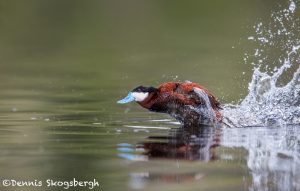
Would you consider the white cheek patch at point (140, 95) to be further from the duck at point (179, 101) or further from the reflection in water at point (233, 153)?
the reflection in water at point (233, 153)

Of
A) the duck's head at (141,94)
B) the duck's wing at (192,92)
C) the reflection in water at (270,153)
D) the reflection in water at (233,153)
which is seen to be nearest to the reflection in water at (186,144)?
the reflection in water at (233,153)

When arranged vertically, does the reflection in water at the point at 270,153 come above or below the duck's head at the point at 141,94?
below

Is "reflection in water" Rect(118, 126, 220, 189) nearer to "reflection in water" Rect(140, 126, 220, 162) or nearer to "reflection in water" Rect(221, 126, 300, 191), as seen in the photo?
"reflection in water" Rect(140, 126, 220, 162)

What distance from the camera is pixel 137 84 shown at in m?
16.5

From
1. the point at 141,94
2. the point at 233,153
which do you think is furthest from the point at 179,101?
the point at 233,153

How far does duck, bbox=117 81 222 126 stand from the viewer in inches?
428

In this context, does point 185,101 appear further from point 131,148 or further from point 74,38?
point 74,38

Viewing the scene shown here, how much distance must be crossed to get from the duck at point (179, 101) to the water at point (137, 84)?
0.68ft

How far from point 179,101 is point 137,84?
5697 mm

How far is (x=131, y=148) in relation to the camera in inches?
362

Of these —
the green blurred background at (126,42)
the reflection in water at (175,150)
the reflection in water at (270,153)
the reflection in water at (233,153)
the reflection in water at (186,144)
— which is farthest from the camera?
the green blurred background at (126,42)

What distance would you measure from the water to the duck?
8.1 inches

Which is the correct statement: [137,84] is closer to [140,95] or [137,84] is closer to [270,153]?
[140,95]

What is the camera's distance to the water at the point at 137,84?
7.96 metres
